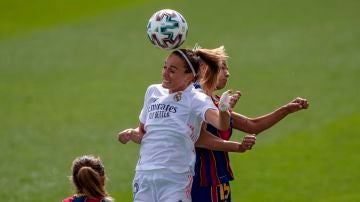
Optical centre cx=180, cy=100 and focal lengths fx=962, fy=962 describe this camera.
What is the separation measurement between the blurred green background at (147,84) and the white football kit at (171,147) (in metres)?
5.02

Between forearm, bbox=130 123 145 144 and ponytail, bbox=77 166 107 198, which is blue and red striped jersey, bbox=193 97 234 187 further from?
ponytail, bbox=77 166 107 198

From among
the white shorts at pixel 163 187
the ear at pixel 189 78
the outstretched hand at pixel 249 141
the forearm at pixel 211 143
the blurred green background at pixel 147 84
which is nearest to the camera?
the outstretched hand at pixel 249 141

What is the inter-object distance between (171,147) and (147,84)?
1385 centimetres

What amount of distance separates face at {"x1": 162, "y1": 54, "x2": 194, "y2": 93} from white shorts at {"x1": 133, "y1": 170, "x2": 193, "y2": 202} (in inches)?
29.5

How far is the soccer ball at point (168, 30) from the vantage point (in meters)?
8.35

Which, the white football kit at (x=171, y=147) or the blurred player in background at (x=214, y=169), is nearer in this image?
the white football kit at (x=171, y=147)

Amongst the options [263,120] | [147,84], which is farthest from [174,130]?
[147,84]

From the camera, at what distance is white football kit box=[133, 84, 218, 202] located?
788 cm

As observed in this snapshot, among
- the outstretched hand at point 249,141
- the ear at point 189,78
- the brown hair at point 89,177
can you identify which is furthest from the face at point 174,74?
the brown hair at point 89,177

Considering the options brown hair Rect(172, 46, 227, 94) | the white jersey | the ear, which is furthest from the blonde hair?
the white jersey

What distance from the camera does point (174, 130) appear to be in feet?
26.1

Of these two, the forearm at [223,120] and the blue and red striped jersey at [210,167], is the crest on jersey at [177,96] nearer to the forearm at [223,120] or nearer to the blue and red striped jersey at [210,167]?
the blue and red striped jersey at [210,167]

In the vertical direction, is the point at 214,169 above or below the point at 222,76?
below

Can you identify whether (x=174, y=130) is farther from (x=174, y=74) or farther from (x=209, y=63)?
(x=209, y=63)
